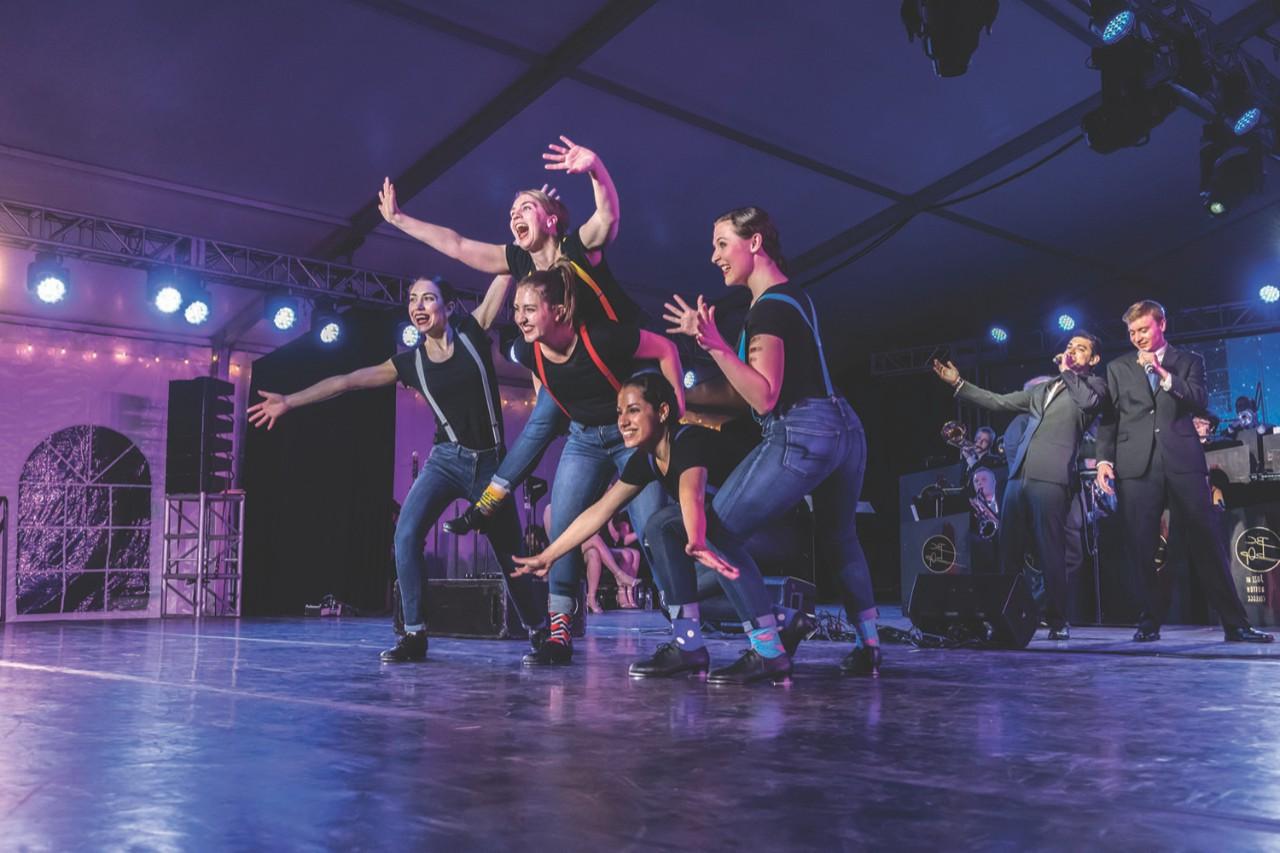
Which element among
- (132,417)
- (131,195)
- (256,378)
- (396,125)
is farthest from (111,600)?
(396,125)

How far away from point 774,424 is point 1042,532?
307 cm

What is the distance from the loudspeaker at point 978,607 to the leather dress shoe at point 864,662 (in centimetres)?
169

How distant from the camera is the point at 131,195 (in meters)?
9.66

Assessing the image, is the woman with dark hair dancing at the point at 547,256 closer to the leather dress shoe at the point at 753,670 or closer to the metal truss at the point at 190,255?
the leather dress shoe at the point at 753,670

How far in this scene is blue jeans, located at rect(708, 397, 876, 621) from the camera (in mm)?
3504

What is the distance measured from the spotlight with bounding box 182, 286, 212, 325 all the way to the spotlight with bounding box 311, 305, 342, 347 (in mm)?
1203

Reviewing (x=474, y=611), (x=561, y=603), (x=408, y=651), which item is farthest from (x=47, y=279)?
(x=561, y=603)

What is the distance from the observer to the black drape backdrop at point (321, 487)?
12.0 meters

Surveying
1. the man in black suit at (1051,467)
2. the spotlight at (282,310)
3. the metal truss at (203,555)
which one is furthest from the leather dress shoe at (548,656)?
the metal truss at (203,555)

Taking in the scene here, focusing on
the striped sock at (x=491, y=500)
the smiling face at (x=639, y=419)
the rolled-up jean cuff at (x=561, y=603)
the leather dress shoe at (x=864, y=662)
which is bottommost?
the leather dress shoe at (x=864, y=662)

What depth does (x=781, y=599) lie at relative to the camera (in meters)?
5.84

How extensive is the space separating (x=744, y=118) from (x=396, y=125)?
3.08 m

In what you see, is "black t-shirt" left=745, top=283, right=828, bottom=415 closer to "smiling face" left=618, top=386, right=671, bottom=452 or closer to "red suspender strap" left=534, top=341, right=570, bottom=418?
"smiling face" left=618, top=386, right=671, bottom=452

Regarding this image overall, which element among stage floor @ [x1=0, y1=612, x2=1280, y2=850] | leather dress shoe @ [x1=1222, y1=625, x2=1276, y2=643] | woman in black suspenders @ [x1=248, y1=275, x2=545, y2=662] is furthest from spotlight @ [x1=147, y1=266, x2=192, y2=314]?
leather dress shoe @ [x1=1222, y1=625, x2=1276, y2=643]
